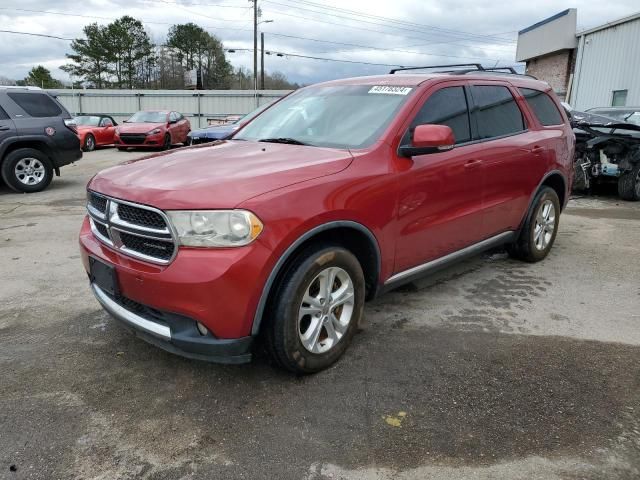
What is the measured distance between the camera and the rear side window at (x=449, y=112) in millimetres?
3713

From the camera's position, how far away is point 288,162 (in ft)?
10.1

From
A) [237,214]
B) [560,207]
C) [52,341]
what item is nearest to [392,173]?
[237,214]

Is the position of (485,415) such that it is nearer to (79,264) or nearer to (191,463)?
(191,463)

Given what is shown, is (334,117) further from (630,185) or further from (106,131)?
(106,131)

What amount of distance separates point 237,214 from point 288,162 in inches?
25.4

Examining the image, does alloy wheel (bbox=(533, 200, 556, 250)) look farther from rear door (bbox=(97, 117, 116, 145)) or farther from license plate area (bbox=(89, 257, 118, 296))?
rear door (bbox=(97, 117, 116, 145))

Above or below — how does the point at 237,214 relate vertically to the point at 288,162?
below

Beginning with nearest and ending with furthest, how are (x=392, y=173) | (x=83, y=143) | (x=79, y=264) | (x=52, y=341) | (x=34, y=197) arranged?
1. (x=392, y=173)
2. (x=52, y=341)
3. (x=79, y=264)
4. (x=34, y=197)
5. (x=83, y=143)

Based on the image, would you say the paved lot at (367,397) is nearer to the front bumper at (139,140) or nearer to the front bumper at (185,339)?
the front bumper at (185,339)

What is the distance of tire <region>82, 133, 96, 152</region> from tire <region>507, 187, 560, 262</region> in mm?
17438

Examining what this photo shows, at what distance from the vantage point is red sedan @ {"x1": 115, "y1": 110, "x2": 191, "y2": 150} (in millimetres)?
18531

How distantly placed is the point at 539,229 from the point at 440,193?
211cm

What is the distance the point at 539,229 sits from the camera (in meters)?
5.32

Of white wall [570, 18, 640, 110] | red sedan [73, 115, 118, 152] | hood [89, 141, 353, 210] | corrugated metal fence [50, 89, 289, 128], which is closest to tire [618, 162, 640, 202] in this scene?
hood [89, 141, 353, 210]
